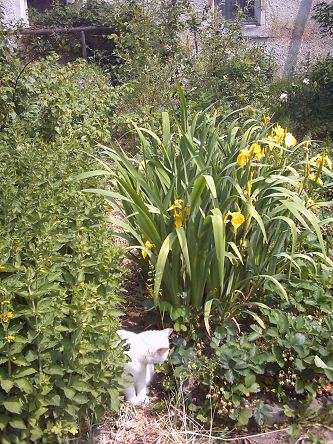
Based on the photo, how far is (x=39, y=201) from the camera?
101 inches

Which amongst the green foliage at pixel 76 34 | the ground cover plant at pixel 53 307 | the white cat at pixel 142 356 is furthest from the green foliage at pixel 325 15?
the white cat at pixel 142 356

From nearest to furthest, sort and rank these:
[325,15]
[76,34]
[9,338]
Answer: [9,338], [325,15], [76,34]

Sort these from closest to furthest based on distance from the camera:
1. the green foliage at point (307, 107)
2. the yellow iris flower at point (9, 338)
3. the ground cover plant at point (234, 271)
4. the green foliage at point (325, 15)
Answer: the yellow iris flower at point (9, 338) → the ground cover plant at point (234, 271) → the green foliage at point (307, 107) → the green foliage at point (325, 15)

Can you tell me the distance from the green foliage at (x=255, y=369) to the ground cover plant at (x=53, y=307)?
1.49 feet

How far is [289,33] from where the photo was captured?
8750 mm

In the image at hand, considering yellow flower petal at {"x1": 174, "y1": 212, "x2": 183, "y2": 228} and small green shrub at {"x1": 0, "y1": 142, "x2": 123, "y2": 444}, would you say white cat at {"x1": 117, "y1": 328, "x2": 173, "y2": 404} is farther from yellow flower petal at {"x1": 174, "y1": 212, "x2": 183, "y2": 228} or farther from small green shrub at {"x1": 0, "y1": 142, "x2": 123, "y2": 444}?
yellow flower petal at {"x1": 174, "y1": 212, "x2": 183, "y2": 228}

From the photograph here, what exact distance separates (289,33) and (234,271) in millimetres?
6938

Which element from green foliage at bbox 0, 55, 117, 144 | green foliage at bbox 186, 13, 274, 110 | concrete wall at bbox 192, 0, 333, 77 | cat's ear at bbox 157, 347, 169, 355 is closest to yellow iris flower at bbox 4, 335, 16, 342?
cat's ear at bbox 157, 347, 169, 355


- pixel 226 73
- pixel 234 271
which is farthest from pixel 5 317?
pixel 226 73

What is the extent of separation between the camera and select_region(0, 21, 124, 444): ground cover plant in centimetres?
189

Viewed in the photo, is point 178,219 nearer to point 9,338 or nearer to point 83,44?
point 9,338

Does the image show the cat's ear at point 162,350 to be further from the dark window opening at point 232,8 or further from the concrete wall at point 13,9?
the concrete wall at point 13,9

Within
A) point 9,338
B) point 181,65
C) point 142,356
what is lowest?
point 142,356

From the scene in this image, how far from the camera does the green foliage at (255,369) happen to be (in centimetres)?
238
